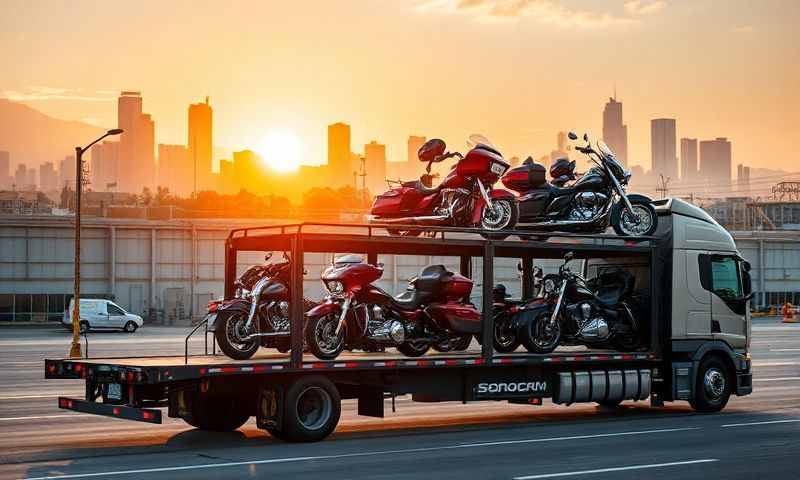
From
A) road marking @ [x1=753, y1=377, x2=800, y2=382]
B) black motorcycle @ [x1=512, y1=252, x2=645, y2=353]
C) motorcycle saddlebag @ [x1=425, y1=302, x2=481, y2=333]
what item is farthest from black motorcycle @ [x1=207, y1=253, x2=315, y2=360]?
road marking @ [x1=753, y1=377, x2=800, y2=382]

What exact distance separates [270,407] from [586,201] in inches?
307

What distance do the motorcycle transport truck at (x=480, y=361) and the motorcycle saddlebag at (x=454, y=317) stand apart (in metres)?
0.20

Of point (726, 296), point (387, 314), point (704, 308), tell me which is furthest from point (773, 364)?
point (387, 314)

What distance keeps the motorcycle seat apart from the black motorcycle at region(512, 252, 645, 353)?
8.27ft

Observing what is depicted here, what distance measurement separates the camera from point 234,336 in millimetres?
16578

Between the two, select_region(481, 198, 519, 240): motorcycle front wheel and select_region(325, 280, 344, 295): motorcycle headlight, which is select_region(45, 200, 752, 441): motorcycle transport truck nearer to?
select_region(481, 198, 519, 240): motorcycle front wheel

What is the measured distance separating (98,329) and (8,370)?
3145 centimetres

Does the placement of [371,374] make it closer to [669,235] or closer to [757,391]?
[669,235]

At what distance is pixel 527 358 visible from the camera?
18672mm

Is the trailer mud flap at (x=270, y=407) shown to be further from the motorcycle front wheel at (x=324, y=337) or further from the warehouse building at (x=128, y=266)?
the warehouse building at (x=128, y=266)

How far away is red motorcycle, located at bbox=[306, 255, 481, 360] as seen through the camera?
16.8 m

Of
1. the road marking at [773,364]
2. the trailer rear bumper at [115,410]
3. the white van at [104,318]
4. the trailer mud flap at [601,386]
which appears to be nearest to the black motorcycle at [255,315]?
the trailer rear bumper at [115,410]

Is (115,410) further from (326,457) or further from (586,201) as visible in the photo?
(586,201)

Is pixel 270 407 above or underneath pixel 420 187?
underneath
